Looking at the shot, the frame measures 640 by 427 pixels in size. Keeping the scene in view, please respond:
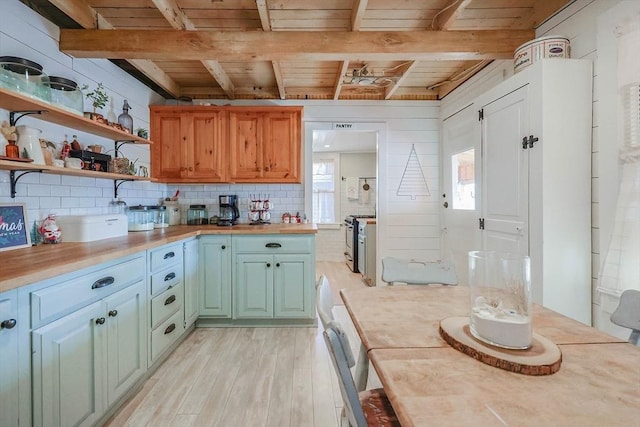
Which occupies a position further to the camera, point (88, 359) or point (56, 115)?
point (56, 115)

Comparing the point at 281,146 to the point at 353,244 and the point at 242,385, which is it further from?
the point at 353,244

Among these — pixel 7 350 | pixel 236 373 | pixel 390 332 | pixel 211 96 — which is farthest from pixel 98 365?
pixel 211 96

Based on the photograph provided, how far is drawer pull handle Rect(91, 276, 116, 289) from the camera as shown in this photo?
1575 mm

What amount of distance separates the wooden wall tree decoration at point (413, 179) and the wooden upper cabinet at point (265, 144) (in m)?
1.39

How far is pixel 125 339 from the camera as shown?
6.00 feet

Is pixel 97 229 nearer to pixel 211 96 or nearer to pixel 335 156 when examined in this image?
pixel 211 96

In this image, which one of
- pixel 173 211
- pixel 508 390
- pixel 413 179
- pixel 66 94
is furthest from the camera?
pixel 413 179

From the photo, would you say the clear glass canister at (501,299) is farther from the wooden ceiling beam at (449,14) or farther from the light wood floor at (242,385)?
the wooden ceiling beam at (449,14)

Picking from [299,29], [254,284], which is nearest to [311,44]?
[299,29]

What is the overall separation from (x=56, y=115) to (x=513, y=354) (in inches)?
106

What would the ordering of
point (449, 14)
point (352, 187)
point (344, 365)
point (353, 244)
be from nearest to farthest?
1. point (344, 365)
2. point (449, 14)
3. point (353, 244)
4. point (352, 187)

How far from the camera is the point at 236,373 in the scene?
2.23 meters

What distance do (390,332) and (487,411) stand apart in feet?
1.41

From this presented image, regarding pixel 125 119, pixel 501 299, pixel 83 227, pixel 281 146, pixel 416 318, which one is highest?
pixel 125 119
